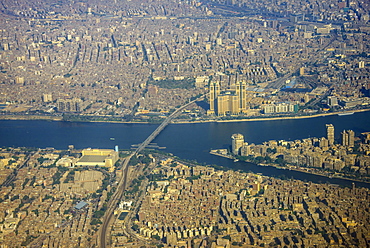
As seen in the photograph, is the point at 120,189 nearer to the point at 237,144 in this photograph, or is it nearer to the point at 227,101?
the point at 237,144

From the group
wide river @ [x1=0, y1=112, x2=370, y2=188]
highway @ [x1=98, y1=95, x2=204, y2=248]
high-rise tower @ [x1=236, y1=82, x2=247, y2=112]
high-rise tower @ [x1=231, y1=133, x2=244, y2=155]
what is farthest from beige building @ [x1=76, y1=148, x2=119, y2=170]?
high-rise tower @ [x1=236, y1=82, x2=247, y2=112]

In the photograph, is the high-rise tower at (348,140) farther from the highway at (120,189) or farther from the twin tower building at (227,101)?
the twin tower building at (227,101)

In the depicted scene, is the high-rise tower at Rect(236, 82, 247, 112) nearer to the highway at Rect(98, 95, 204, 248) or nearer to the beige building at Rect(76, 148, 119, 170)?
the highway at Rect(98, 95, 204, 248)

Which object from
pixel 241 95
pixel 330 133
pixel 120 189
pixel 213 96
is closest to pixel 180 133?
pixel 213 96


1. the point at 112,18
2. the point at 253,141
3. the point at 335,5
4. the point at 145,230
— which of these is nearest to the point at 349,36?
the point at 335,5

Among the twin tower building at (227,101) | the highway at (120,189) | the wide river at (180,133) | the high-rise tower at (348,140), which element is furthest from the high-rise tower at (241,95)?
the high-rise tower at (348,140)
